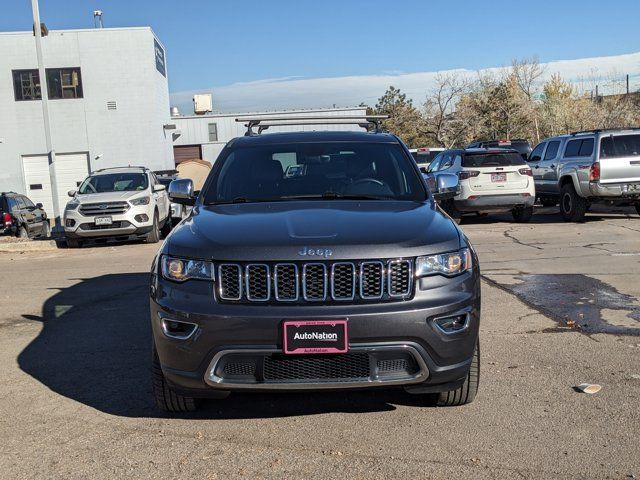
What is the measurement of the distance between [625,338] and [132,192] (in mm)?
12151

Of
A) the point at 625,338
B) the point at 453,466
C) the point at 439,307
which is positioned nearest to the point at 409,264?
the point at 439,307

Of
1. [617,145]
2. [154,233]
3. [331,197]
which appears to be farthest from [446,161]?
[331,197]

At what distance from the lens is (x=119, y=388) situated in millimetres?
5047

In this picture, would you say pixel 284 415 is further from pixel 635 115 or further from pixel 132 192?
pixel 635 115

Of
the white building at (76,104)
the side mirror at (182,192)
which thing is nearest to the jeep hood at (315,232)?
the side mirror at (182,192)

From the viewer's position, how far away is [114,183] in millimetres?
16609

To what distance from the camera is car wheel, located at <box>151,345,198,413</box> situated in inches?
168

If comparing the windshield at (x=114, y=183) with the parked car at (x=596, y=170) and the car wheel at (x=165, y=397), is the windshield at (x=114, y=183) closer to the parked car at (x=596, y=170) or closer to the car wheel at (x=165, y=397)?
the parked car at (x=596, y=170)

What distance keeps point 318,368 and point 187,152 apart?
4899 cm

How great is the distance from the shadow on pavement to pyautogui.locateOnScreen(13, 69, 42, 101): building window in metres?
26.0

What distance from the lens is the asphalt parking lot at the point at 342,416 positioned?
3671mm

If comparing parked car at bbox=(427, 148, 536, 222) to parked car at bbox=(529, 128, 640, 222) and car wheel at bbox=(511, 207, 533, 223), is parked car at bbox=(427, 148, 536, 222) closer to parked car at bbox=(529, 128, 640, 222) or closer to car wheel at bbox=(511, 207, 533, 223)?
car wheel at bbox=(511, 207, 533, 223)

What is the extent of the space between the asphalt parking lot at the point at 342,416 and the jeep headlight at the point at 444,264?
923 mm

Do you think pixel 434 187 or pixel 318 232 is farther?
pixel 434 187
